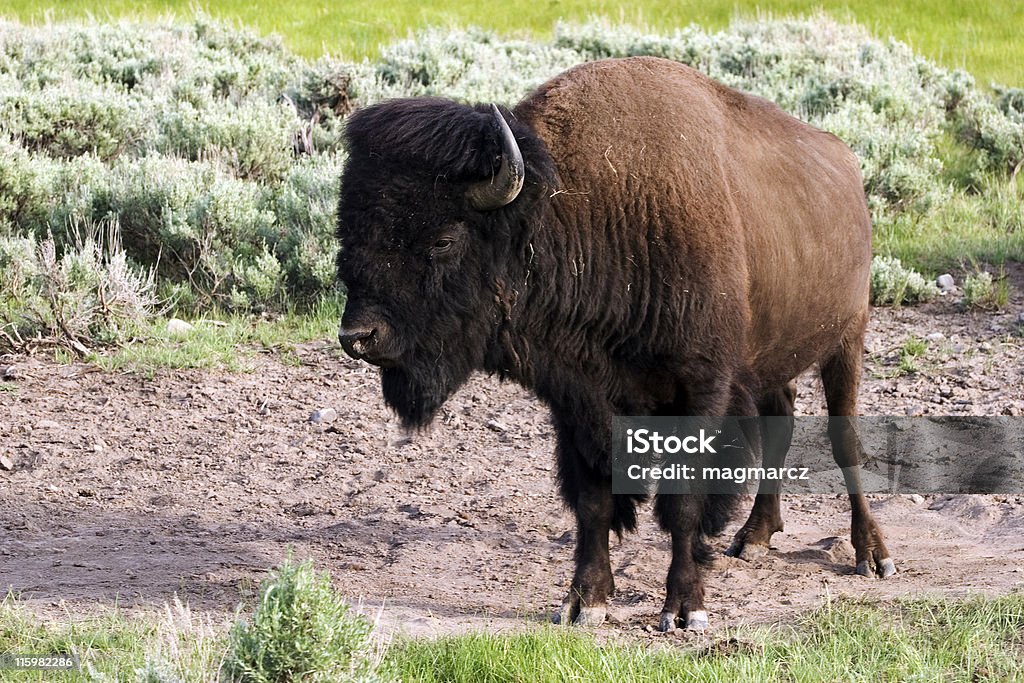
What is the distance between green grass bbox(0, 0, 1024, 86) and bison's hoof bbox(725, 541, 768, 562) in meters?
13.4

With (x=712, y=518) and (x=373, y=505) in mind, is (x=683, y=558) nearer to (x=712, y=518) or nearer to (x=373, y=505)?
(x=712, y=518)

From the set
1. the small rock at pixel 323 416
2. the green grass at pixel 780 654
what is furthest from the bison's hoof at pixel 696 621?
the small rock at pixel 323 416

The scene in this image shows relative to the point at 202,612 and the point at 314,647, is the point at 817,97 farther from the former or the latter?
the point at 314,647

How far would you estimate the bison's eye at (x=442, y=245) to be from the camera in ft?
15.7

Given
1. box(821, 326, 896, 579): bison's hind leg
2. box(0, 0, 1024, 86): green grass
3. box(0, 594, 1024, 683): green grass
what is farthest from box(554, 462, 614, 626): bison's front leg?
box(0, 0, 1024, 86): green grass

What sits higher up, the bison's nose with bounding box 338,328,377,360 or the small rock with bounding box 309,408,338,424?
the bison's nose with bounding box 338,328,377,360

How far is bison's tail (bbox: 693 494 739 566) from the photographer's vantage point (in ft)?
17.6

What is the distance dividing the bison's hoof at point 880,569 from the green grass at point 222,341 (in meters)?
4.12

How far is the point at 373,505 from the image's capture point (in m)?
6.84

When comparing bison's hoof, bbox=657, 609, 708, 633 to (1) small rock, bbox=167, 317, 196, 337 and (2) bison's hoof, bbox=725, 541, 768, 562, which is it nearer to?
(2) bison's hoof, bbox=725, 541, 768, 562

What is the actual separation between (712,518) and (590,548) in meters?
0.55

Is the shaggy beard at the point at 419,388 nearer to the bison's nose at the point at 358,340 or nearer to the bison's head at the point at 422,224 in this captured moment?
the bison's head at the point at 422,224

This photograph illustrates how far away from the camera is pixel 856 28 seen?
1855 centimetres

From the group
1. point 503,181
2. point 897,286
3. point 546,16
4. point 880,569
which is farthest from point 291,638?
point 546,16
